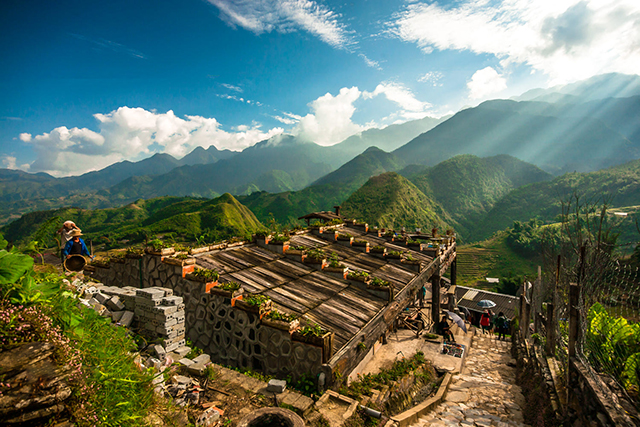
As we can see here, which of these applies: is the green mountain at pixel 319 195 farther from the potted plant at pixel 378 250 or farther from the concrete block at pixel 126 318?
the concrete block at pixel 126 318

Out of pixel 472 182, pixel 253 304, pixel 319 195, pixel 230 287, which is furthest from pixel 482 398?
pixel 319 195

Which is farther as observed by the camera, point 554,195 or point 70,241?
point 554,195

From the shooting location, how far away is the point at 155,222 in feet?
291

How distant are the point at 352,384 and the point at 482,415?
322cm

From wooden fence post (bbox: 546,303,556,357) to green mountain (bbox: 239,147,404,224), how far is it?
322ft

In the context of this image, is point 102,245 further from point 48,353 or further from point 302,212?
point 48,353

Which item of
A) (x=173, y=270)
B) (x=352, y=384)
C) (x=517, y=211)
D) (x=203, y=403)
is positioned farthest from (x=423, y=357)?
(x=517, y=211)

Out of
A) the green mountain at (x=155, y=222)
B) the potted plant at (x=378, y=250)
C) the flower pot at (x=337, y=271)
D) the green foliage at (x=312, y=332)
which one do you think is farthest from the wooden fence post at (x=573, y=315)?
the green mountain at (x=155, y=222)

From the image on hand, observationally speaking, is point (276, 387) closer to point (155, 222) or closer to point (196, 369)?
point (196, 369)

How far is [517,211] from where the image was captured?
95.6 m

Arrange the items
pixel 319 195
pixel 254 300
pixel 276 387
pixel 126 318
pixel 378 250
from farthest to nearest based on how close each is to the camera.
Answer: pixel 319 195 → pixel 378 250 → pixel 254 300 → pixel 126 318 → pixel 276 387

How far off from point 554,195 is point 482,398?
4195 inches

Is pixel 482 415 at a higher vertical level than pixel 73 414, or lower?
lower

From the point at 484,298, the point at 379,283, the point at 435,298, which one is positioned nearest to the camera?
the point at 379,283
